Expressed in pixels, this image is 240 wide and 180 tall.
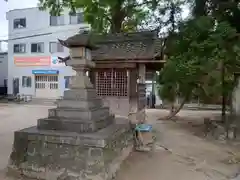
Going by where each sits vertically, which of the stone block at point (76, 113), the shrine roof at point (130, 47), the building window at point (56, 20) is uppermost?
the building window at point (56, 20)

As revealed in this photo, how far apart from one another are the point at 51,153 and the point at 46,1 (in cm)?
1136

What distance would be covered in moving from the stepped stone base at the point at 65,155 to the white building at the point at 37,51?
18.5 m

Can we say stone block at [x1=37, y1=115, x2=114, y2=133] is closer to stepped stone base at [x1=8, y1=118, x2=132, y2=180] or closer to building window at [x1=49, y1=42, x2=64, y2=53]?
stepped stone base at [x1=8, y1=118, x2=132, y2=180]

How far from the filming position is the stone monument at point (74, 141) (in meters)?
4.45

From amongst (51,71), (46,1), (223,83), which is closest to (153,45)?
(223,83)

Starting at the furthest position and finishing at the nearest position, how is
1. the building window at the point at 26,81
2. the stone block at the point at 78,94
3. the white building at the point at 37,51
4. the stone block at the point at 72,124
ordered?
the building window at the point at 26,81
the white building at the point at 37,51
the stone block at the point at 78,94
the stone block at the point at 72,124

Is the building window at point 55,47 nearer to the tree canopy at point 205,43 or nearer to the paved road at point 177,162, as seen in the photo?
the paved road at point 177,162

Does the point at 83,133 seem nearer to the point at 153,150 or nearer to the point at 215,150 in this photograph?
the point at 153,150

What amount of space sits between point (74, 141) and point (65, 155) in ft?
Result: 1.19

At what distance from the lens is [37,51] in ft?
78.0

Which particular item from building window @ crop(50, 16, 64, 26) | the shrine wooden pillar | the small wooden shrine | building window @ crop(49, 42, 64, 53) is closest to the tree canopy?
the small wooden shrine

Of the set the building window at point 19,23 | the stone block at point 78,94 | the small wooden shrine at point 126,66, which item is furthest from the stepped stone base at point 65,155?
the building window at point 19,23

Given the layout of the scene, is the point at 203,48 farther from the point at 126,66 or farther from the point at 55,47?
the point at 55,47

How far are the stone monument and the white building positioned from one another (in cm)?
1824
